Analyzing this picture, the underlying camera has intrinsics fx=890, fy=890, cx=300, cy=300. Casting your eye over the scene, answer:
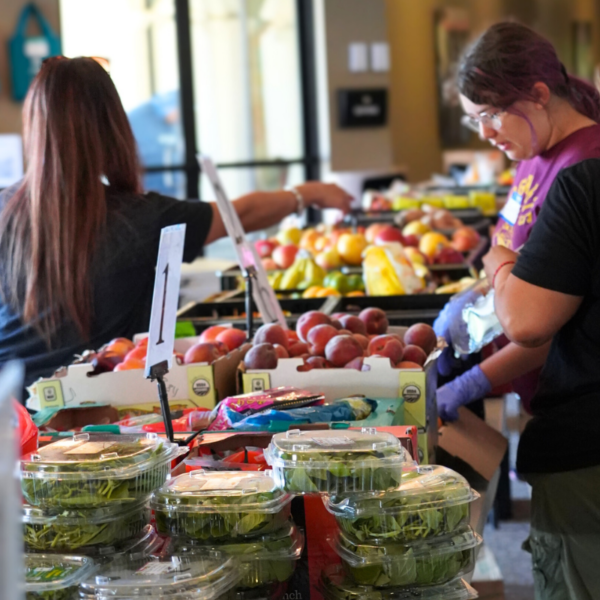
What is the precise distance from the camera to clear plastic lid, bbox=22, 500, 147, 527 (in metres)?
1.09

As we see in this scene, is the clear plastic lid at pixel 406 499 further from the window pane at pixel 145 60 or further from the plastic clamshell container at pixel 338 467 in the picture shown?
the window pane at pixel 145 60

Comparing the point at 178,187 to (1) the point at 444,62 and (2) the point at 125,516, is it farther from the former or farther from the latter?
(2) the point at 125,516

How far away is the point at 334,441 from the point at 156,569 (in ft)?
0.90

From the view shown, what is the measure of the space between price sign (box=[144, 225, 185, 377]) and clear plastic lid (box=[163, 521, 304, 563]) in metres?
0.28

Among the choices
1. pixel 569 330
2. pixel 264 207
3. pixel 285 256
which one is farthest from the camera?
pixel 285 256

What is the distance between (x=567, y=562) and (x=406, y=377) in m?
0.45

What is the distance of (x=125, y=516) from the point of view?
1.11m

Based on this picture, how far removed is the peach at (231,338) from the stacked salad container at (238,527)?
903mm

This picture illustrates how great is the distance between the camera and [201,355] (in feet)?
6.02

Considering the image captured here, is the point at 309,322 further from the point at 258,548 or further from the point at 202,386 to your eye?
the point at 258,548

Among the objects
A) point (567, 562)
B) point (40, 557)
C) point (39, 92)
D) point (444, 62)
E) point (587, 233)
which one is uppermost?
point (444, 62)

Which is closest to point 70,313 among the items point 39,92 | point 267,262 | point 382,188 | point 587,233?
point 39,92

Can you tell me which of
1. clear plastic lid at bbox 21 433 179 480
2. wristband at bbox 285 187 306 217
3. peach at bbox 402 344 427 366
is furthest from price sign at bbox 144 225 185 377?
wristband at bbox 285 187 306 217

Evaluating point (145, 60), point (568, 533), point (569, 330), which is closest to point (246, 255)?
point (569, 330)
